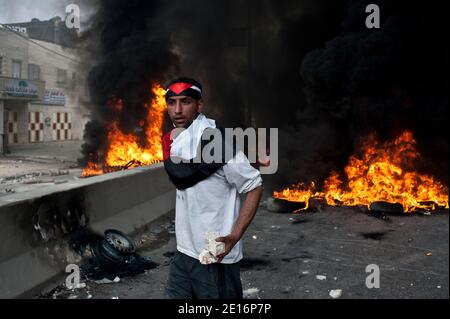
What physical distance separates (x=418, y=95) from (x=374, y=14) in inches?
113

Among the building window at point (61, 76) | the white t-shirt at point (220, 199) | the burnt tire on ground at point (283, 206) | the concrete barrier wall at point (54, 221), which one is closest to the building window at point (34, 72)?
the building window at point (61, 76)

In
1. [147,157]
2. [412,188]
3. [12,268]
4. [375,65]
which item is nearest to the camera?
[12,268]

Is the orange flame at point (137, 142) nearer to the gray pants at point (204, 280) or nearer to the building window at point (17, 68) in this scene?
the building window at point (17, 68)

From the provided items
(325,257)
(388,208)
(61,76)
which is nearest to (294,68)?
(388,208)

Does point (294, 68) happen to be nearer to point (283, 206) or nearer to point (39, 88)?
point (283, 206)

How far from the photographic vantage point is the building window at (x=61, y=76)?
3075 centimetres

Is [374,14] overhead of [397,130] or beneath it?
overhead

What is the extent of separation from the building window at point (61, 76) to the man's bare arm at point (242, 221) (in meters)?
30.6

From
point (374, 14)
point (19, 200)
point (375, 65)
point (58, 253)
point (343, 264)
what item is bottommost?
point (343, 264)

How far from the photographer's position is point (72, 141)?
3388 cm

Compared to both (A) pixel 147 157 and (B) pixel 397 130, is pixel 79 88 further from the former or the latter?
(B) pixel 397 130

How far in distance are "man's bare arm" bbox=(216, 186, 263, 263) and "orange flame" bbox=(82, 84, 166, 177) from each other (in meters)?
15.0

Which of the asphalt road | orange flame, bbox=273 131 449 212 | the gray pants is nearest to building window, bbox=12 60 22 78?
orange flame, bbox=273 131 449 212

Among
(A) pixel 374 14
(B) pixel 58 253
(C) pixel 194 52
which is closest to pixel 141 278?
(B) pixel 58 253
